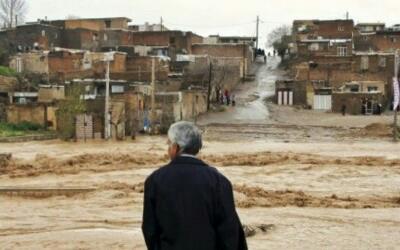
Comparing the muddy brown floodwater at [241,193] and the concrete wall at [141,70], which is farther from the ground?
the concrete wall at [141,70]

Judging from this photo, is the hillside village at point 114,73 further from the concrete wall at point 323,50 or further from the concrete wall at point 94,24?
the concrete wall at point 323,50

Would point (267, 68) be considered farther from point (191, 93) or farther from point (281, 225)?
point (281, 225)

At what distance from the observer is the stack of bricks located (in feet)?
131

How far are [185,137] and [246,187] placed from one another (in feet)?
55.2

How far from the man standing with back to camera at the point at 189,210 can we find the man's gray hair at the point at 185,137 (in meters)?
0.07

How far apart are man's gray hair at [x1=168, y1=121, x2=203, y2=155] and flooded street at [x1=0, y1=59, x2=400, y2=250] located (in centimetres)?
630

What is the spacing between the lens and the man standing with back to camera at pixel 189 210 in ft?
15.1

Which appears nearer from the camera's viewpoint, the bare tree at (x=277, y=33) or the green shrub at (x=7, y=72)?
the green shrub at (x=7, y=72)

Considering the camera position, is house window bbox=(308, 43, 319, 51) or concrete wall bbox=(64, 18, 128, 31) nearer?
house window bbox=(308, 43, 319, 51)

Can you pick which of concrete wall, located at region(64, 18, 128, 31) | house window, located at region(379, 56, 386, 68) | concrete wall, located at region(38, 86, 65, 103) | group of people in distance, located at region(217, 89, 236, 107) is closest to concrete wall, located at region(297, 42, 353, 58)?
house window, located at region(379, 56, 386, 68)

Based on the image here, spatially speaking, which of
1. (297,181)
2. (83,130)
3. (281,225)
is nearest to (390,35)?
(83,130)

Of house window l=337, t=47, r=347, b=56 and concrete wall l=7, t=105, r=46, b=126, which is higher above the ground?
house window l=337, t=47, r=347, b=56

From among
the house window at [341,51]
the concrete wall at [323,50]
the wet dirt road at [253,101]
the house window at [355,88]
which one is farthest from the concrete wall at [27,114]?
the house window at [341,51]

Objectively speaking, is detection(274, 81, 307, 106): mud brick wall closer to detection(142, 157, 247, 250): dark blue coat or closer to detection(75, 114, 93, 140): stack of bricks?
detection(75, 114, 93, 140): stack of bricks
